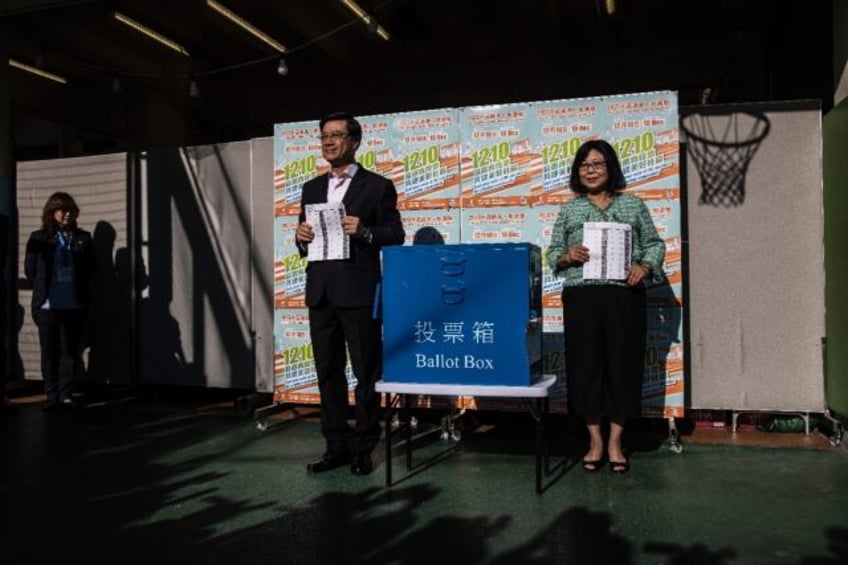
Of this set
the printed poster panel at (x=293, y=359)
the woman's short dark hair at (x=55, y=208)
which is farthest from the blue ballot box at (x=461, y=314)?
the woman's short dark hair at (x=55, y=208)

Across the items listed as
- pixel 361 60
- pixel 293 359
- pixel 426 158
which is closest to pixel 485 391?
pixel 426 158

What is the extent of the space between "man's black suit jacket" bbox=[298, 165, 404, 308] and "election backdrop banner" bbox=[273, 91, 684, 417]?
3.16ft

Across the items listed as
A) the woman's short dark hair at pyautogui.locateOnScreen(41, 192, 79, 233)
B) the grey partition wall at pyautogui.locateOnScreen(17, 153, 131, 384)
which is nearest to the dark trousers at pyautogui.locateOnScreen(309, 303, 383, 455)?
the grey partition wall at pyautogui.locateOnScreen(17, 153, 131, 384)

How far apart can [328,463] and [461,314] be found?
117 cm

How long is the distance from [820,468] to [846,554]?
4.08ft

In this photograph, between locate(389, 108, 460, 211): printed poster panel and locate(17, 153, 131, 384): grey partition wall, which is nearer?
locate(389, 108, 460, 211): printed poster panel

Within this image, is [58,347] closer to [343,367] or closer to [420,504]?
[343,367]

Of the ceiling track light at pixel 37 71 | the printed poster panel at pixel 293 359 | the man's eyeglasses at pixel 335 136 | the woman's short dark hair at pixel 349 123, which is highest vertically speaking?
the ceiling track light at pixel 37 71

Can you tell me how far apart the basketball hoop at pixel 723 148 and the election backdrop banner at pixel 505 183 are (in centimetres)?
42

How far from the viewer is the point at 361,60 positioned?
11742 millimetres

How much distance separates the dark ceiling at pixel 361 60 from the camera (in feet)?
29.8

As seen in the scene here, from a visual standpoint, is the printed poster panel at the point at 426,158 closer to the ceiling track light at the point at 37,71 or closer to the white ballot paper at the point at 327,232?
the white ballot paper at the point at 327,232

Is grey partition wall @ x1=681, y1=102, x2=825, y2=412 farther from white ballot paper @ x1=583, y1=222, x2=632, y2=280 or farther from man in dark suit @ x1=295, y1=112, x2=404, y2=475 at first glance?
man in dark suit @ x1=295, y1=112, x2=404, y2=475

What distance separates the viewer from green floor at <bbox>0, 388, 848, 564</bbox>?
8.34 feet
